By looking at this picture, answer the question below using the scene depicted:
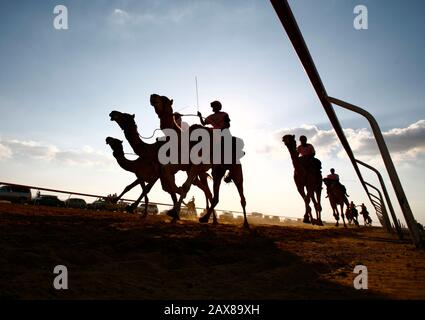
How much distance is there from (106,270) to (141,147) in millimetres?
7933

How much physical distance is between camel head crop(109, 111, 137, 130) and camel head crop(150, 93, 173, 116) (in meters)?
1.78

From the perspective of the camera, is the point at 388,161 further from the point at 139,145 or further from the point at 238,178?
the point at 139,145

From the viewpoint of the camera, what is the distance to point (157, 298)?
98.6 inches

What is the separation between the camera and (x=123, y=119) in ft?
35.2

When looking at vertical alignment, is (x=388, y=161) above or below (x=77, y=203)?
above

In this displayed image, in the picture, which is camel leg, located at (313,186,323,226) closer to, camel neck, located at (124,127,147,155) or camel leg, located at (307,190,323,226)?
camel leg, located at (307,190,323,226)

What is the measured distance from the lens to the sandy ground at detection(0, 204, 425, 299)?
2635 mm

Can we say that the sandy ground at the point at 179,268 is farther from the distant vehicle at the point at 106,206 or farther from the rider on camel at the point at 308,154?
the distant vehicle at the point at 106,206

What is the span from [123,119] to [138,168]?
1.68 meters

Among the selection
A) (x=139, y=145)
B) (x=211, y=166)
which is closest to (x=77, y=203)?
(x=139, y=145)

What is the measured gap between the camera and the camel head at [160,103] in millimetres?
9289

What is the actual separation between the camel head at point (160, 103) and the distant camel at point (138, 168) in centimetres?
206

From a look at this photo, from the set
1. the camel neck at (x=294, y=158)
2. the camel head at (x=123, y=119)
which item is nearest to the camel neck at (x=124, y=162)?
the camel head at (x=123, y=119)

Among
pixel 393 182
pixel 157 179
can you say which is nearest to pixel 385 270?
pixel 393 182
